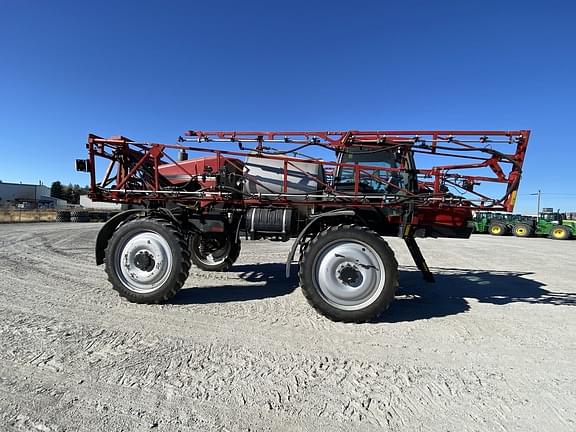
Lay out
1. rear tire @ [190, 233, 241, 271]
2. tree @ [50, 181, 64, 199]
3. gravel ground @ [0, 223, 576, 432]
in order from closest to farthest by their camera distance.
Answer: gravel ground @ [0, 223, 576, 432], rear tire @ [190, 233, 241, 271], tree @ [50, 181, 64, 199]

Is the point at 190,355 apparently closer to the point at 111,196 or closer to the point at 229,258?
the point at 111,196

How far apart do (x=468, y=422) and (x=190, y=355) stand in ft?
7.42

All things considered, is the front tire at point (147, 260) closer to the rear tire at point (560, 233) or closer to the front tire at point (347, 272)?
the front tire at point (347, 272)

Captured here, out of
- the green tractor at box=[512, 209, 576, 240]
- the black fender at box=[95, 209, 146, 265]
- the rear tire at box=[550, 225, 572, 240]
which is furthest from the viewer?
the green tractor at box=[512, 209, 576, 240]

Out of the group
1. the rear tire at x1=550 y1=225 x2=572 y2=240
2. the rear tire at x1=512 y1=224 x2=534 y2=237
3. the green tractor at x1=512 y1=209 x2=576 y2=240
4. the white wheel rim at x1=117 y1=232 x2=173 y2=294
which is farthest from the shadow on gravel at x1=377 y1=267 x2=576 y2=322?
the rear tire at x1=512 y1=224 x2=534 y2=237

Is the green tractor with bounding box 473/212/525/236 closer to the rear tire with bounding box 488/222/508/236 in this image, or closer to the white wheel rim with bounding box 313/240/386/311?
the rear tire with bounding box 488/222/508/236

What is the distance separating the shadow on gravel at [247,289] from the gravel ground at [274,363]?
0.20ft

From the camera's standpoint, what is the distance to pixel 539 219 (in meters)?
26.2

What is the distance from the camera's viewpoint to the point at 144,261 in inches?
187

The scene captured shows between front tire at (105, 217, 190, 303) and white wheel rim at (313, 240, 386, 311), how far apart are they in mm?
1901

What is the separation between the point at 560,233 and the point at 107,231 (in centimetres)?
2848

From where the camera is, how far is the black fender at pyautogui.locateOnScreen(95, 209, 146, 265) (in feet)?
17.0

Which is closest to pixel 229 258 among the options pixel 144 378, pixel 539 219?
pixel 144 378

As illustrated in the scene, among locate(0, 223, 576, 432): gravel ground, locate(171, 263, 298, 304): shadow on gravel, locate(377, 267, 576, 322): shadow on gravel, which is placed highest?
locate(377, 267, 576, 322): shadow on gravel
